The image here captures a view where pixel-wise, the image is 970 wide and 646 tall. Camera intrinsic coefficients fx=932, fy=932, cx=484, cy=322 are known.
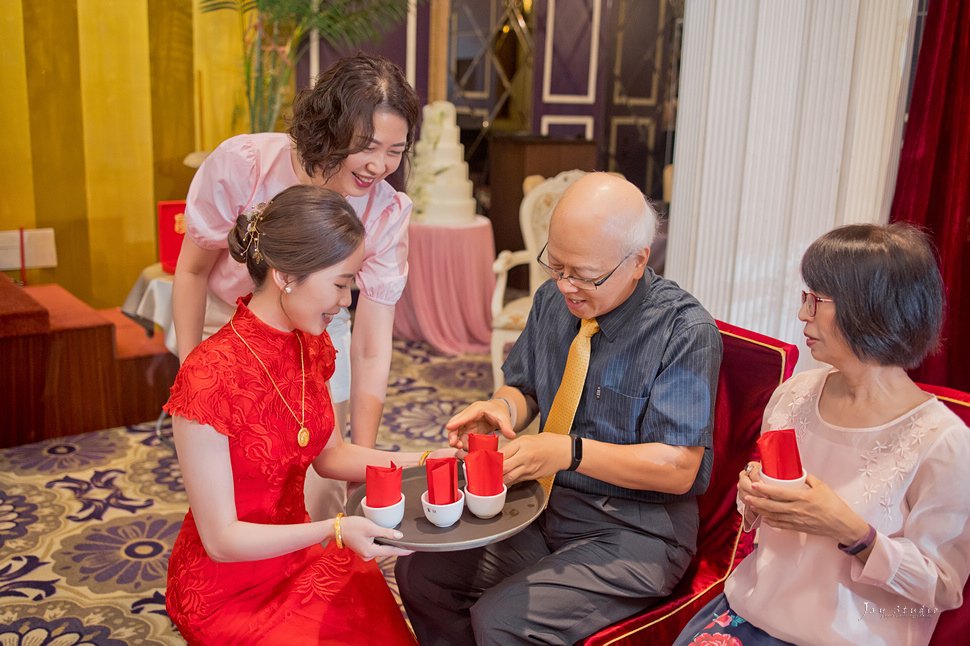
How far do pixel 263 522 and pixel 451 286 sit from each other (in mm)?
3863

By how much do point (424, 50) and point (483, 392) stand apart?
2.84 meters

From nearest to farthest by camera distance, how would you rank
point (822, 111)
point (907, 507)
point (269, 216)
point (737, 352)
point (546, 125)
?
point (907, 507), point (269, 216), point (737, 352), point (822, 111), point (546, 125)

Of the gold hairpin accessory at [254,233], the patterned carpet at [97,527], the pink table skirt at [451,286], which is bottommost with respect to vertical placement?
the patterned carpet at [97,527]

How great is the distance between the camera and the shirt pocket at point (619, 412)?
200cm

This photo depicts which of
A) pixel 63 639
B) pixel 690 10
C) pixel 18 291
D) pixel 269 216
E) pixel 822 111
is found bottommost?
pixel 63 639

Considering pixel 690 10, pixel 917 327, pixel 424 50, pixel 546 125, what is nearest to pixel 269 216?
pixel 917 327

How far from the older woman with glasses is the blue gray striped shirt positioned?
0.26 meters

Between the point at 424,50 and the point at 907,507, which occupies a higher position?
the point at 424,50

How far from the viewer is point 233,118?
5750 millimetres

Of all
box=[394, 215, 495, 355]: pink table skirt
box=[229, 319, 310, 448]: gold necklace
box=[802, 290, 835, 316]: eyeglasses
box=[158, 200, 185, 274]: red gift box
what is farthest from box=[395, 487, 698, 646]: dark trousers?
box=[394, 215, 495, 355]: pink table skirt

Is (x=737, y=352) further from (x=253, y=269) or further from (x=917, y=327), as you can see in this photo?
(x=253, y=269)

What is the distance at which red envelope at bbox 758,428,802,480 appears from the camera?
5.11 ft

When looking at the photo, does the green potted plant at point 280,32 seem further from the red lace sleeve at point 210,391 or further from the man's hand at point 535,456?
the man's hand at point 535,456

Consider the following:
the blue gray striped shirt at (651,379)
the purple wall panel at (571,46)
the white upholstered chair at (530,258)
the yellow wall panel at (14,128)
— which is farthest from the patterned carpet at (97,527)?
the purple wall panel at (571,46)
